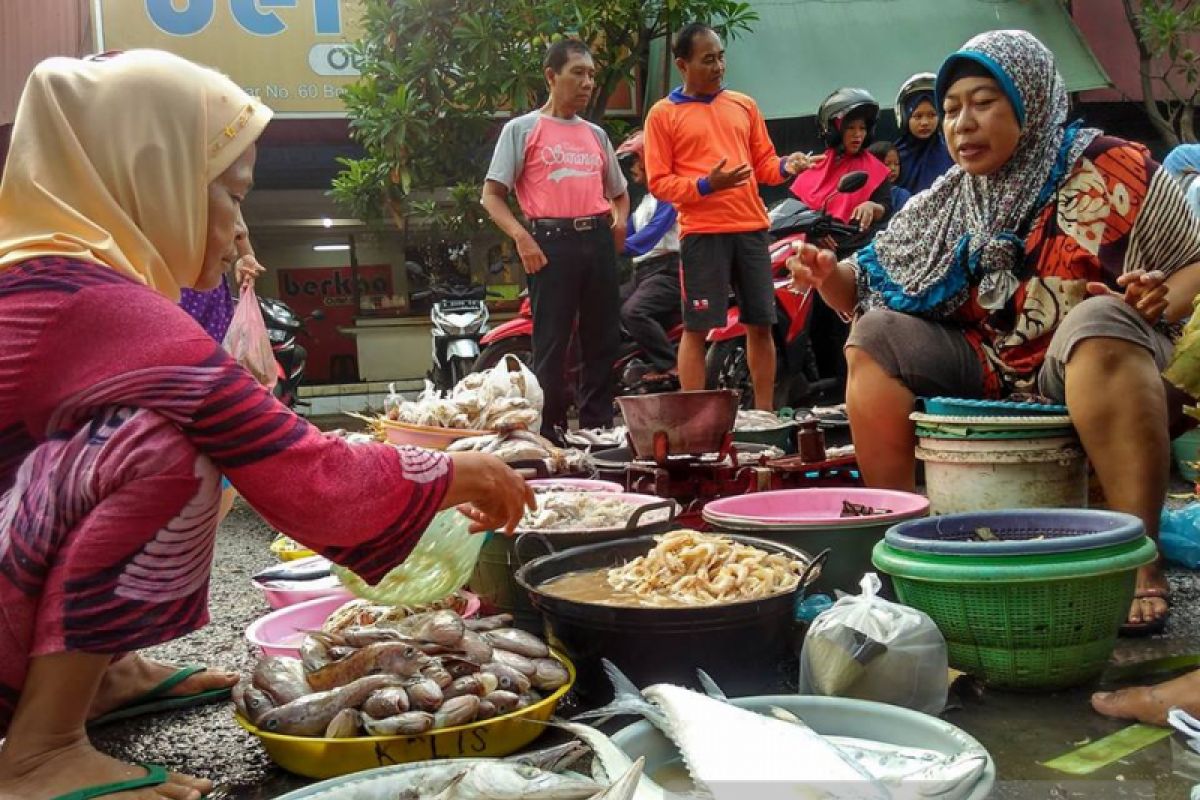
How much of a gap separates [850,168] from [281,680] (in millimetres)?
6017

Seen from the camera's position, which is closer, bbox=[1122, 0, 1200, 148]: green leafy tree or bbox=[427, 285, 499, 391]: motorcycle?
bbox=[1122, 0, 1200, 148]: green leafy tree

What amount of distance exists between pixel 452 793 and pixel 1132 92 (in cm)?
1169

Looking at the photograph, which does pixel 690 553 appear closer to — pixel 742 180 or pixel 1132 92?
pixel 742 180

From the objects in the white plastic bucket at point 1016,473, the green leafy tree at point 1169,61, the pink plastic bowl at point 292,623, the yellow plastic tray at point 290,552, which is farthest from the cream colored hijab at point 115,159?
the green leafy tree at point 1169,61

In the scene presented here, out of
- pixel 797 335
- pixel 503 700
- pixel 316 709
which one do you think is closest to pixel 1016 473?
pixel 503 700

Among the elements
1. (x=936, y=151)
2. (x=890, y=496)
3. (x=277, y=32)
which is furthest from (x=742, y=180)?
(x=277, y=32)

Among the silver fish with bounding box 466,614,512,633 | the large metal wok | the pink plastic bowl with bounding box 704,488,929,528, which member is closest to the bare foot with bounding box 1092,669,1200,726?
the pink plastic bowl with bounding box 704,488,929,528

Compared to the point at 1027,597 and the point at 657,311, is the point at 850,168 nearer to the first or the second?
the point at 657,311

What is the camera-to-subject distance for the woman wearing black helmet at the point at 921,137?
661 centimetres

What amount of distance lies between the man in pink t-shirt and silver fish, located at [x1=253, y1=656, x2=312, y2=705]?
3.56 meters

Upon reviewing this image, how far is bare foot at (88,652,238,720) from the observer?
8.02 feet

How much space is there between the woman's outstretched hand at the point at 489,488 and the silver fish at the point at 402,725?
1.40ft

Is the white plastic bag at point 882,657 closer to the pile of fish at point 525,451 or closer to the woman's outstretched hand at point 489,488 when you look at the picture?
the woman's outstretched hand at point 489,488

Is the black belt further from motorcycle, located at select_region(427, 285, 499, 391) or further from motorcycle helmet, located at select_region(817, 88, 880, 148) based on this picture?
motorcycle, located at select_region(427, 285, 499, 391)
